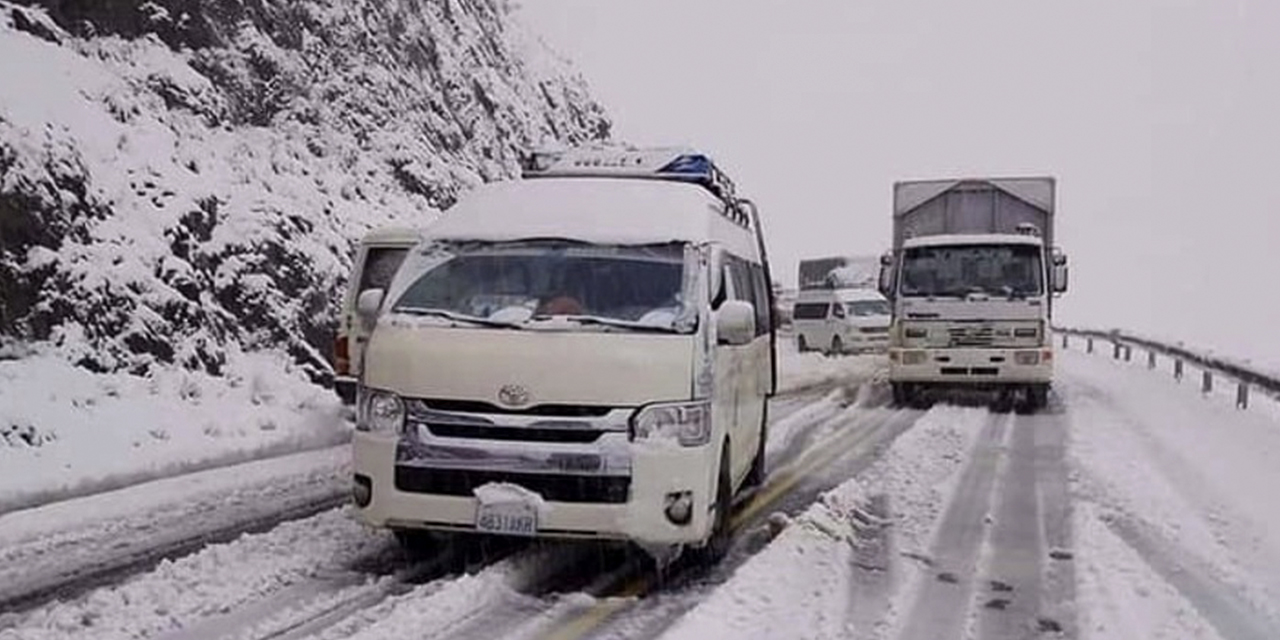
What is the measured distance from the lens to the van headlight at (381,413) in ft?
23.7

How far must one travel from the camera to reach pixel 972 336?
18.6 m

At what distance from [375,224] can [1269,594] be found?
612 inches

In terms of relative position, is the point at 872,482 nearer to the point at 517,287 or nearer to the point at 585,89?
the point at 517,287

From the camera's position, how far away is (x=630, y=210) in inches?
328

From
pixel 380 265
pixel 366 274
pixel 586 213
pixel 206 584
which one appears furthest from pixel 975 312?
pixel 206 584

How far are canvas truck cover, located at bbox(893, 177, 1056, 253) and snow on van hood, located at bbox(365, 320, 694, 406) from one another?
47.2ft

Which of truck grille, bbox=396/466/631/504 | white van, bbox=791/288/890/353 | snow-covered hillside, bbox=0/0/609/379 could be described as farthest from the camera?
white van, bbox=791/288/890/353

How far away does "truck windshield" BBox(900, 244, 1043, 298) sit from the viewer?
60.7 feet

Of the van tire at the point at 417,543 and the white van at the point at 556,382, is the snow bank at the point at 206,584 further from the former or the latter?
the white van at the point at 556,382

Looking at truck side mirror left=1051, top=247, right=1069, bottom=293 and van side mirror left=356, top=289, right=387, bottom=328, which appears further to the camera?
truck side mirror left=1051, top=247, right=1069, bottom=293

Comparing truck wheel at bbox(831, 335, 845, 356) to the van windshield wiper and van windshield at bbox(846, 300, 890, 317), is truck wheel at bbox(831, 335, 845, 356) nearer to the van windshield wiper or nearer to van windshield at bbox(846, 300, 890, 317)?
van windshield at bbox(846, 300, 890, 317)

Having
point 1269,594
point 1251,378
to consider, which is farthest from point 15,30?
point 1251,378

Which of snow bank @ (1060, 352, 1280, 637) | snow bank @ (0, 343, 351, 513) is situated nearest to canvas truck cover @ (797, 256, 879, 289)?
snow bank @ (1060, 352, 1280, 637)

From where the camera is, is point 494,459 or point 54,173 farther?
point 54,173
